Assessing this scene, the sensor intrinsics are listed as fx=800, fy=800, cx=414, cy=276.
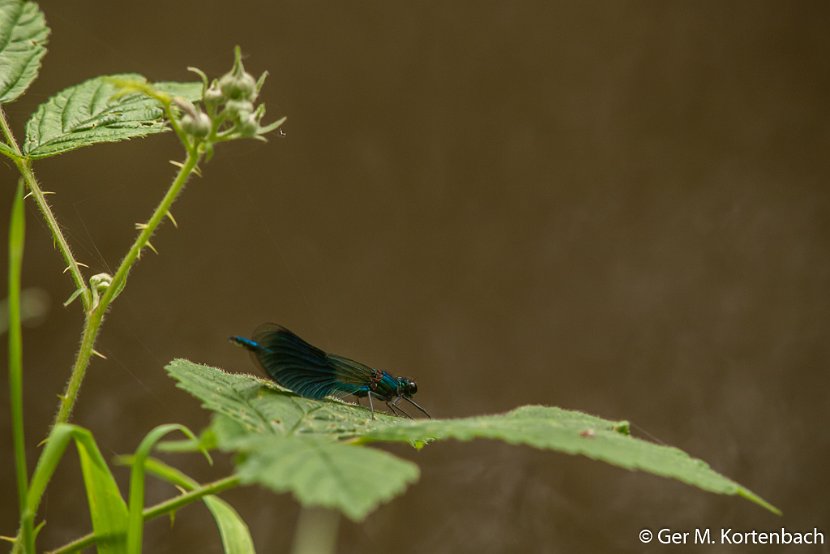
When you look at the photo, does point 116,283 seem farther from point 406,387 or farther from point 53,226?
point 406,387

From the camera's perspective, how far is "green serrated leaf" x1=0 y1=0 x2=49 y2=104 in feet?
2.30

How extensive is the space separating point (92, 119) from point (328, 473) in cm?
53

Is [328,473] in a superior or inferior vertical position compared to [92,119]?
inferior

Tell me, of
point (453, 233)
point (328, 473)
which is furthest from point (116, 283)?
point (453, 233)

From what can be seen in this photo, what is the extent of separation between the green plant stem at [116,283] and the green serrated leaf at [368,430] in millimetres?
59

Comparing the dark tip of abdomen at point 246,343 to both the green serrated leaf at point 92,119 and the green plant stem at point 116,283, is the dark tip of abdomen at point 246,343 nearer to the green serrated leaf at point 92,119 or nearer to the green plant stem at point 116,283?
the green plant stem at point 116,283

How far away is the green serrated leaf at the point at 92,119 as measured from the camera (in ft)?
2.33

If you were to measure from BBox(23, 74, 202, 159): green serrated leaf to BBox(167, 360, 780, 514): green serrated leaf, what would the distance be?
0.24 m

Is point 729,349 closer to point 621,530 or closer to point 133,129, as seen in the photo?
point 621,530

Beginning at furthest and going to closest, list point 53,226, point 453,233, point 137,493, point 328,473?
point 453,233 → point 53,226 → point 137,493 → point 328,473

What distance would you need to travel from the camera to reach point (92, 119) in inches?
29.5

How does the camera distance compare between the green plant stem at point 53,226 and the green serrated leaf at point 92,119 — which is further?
the green serrated leaf at point 92,119

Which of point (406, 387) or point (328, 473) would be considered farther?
point (406, 387)

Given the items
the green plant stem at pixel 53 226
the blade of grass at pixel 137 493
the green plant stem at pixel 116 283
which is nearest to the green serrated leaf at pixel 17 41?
the green plant stem at pixel 53 226
